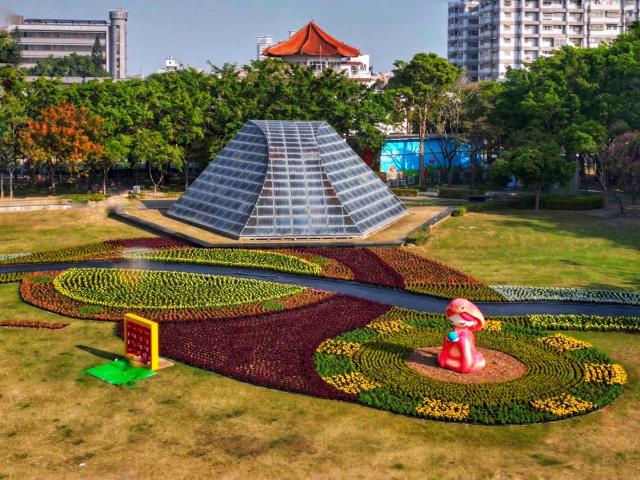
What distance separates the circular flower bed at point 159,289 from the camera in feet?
137

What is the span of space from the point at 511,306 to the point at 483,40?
136m

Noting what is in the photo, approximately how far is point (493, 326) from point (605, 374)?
23.9ft

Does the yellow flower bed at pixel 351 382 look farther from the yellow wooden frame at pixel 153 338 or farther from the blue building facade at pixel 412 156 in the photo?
the blue building facade at pixel 412 156

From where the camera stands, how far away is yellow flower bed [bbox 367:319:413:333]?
3759cm

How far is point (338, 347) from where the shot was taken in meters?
34.8

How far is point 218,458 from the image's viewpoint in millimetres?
24812

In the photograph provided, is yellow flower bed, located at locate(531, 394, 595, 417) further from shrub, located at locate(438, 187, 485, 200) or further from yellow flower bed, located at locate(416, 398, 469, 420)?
shrub, located at locate(438, 187, 485, 200)

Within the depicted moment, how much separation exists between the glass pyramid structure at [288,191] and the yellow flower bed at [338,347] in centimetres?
2278

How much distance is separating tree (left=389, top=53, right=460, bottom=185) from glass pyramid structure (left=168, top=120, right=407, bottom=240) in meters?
30.7

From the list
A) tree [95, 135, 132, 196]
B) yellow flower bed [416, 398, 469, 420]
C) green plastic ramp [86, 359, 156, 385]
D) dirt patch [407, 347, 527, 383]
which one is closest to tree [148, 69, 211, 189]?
tree [95, 135, 132, 196]

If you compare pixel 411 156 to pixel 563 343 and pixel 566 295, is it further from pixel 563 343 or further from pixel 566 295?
pixel 563 343

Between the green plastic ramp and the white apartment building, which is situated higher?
the white apartment building


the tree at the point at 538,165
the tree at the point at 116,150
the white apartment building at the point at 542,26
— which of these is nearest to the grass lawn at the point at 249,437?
the tree at the point at 538,165

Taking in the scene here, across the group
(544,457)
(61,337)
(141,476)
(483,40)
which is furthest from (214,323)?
(483,40)
